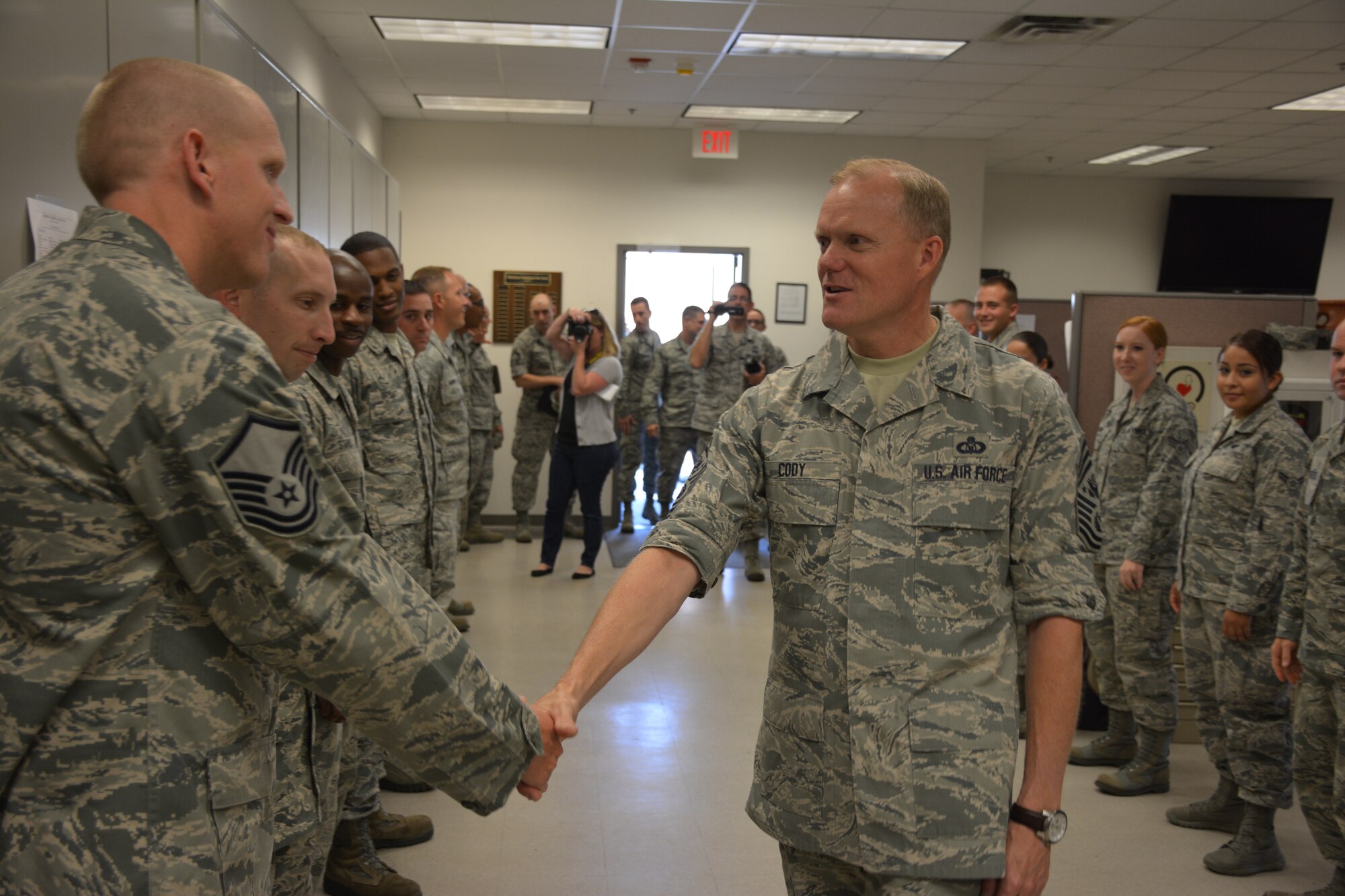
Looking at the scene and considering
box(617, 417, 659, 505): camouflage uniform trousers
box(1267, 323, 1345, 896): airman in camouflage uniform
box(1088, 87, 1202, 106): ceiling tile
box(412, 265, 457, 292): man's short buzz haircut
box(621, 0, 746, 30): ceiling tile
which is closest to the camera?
box(1267, 323, 1345, 896): airman in camouflage uniform

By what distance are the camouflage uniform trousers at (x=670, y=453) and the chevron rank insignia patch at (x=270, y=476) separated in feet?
21.0

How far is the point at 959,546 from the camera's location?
144 cm

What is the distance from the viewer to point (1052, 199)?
10625 mm

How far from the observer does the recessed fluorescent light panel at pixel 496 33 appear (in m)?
5.93

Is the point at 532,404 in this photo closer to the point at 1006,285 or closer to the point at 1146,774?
the point at 1006,285

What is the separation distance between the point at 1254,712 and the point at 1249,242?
897cm

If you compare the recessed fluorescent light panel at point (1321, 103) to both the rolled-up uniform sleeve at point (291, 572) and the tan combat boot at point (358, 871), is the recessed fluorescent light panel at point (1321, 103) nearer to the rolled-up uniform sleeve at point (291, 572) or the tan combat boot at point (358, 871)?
the tan combat boot at point (358, 871)

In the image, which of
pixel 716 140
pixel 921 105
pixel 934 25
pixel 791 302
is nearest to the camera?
pixel 934 25

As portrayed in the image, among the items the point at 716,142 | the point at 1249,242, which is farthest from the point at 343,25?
the point at 1249,242

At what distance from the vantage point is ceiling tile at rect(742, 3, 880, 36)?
5480 millimetres

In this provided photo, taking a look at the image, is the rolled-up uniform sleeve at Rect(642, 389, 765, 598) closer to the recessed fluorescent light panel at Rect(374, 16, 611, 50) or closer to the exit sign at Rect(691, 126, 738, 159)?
the recessed fluorescent light panel at Rect(374, 16, 611, 50)

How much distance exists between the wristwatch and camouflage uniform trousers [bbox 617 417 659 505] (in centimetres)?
663

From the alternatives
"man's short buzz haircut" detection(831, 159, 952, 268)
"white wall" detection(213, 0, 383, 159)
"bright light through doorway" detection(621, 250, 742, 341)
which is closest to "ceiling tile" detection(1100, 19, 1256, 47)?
"bright light through doorway" detection(621, 250, 742, 341)

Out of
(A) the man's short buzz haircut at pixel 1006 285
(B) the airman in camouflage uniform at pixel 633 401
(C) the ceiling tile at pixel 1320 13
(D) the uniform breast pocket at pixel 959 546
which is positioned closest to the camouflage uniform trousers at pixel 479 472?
(B) the airman in camouflage uniform at pixel 633 401
